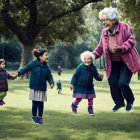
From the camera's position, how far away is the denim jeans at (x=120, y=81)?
595cm

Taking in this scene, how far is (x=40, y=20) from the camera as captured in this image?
32.5 meters

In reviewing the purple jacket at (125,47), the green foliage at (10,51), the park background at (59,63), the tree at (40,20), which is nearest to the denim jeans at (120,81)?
the purple jacket at (125,47)

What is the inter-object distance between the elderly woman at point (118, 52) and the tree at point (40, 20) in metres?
25.1

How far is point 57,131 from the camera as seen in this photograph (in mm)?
7848

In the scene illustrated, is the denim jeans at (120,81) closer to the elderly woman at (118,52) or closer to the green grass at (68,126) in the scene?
the elderly woman at (118,52)

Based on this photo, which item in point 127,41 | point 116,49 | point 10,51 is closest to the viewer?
point 116,49

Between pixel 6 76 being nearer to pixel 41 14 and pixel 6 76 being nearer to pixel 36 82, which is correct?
pixel 36 82

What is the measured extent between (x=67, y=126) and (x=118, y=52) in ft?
11.8

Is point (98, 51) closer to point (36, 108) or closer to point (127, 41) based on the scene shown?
point (127, 41)

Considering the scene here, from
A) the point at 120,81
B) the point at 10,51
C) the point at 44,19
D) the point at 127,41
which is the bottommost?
the point at 120,81

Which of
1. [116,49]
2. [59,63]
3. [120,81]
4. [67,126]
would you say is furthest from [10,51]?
[116,49]

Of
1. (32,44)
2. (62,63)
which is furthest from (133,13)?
(62,63)

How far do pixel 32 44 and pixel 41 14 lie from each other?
3.53 meters

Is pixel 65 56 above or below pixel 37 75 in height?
above
